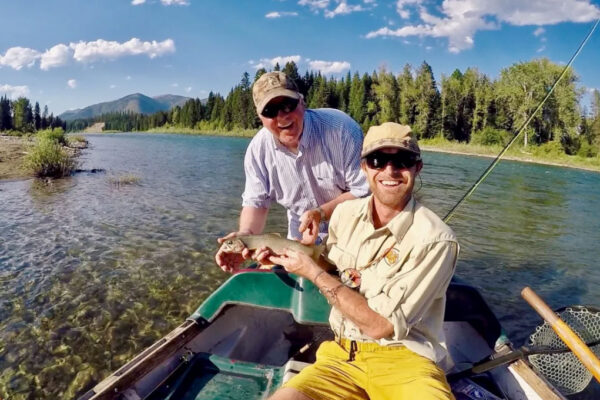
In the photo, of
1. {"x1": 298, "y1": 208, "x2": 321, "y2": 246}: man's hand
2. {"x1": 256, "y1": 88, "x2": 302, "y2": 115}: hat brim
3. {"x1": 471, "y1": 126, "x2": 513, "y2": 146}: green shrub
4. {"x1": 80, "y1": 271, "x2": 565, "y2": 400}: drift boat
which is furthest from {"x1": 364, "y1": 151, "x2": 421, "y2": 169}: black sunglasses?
{"x1": 471, "y1": 126, "x2": 513, "y2": 146}: green shrub

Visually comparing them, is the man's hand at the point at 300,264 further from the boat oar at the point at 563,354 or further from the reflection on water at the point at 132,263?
the reflection on water at the point at 132,263

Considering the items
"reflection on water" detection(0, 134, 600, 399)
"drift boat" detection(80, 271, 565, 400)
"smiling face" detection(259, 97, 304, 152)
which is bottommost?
"reflection on water" detection(0, 134, 600, 399)

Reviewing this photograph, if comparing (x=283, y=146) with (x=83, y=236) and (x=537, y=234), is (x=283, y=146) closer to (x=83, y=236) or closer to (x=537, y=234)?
(x=83, y=236)

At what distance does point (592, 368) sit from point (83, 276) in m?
8.51

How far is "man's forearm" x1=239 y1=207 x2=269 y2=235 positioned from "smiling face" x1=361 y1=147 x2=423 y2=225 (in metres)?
2.05

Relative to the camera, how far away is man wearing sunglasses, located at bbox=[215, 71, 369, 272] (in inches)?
155

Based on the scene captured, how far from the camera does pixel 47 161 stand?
67.8 feet

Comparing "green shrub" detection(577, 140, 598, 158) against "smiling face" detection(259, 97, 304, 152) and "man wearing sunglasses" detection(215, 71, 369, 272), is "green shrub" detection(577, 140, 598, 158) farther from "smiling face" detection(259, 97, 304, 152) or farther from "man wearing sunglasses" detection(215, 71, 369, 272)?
"smiling face" detection(259, 97, 304, 152)

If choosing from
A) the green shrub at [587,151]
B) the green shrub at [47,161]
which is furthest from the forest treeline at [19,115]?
the green shrub at [587,151]

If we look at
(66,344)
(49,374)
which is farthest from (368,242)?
(66,344)

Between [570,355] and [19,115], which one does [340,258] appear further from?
[19,115]

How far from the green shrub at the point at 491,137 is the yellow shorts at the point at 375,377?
68946mm

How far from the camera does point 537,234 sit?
14.0 m

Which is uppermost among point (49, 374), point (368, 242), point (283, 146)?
point (283, 146)
